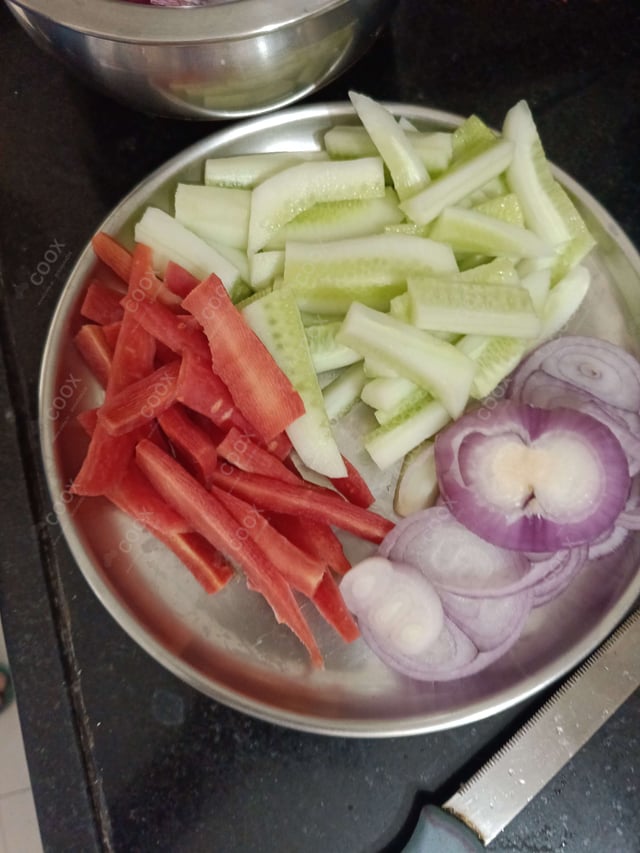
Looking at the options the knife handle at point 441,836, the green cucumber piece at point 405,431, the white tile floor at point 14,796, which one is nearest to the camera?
the knife handle at point 441,836

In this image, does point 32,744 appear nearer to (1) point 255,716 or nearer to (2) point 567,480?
(1) point 255,716

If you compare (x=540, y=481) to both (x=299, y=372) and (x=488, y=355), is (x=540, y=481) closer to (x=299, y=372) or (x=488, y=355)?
(x=488, y=355)

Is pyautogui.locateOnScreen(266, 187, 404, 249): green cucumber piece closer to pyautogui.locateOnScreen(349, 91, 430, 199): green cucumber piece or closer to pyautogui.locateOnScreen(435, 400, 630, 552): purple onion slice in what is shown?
pyautogui.locateOnScreen(349, 91, 430, 199): green cucumber piece

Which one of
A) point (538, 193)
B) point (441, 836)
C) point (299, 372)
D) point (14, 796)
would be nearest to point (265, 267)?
point (299, 372)

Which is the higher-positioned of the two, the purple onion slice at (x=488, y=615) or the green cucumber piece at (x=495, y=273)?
the green cucumber piece at (x=495, y=273)

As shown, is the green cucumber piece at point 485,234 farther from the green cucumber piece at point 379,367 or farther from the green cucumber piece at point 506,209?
the green cucumber piece at point 379,367

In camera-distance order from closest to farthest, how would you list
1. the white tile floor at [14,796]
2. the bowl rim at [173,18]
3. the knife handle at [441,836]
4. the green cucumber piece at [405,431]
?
the bowl rim at [173,18] → the knife handle at [441,836] → the green cucumber piece at [405,431] → the white tile floor at [14,796]

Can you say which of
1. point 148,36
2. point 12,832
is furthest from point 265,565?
point 12,832

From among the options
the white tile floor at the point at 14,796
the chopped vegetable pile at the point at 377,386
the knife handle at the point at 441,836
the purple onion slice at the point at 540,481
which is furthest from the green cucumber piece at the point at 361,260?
the white tile floor at the point at 14,796
